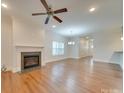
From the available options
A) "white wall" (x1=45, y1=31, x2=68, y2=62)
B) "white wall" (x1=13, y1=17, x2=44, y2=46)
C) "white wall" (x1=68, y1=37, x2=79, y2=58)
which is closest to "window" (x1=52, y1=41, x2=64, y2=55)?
"white wall" (x1=45, y1=31, x2=68, y2=62)

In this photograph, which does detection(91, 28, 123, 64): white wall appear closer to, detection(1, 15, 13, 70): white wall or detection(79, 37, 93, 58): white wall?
detection(79, 37, 93, 58): white wall

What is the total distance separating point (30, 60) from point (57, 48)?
3.92 metres

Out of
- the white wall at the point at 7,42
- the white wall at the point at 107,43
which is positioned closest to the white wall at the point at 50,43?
the white wall at the point at 7,42

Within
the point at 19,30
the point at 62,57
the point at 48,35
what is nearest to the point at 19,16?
the point at 19,30

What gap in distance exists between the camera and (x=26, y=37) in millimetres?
5785

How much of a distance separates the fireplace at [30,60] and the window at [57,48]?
269cm

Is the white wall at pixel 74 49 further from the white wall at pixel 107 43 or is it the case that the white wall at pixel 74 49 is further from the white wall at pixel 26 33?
the white wall at pixel 26 33

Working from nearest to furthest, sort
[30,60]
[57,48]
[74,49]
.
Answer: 1. [30,60]
2. [57,48]
3. [74,49]

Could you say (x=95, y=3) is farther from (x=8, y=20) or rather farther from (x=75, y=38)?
(x=75, y=38)

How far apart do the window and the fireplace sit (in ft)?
8.82

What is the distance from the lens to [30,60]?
6062 millimetres

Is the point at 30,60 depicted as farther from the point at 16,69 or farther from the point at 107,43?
the point at 107,43

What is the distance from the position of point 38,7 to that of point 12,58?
2.98 meters

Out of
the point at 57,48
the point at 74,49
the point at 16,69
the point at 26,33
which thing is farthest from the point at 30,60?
the point at 74,49
